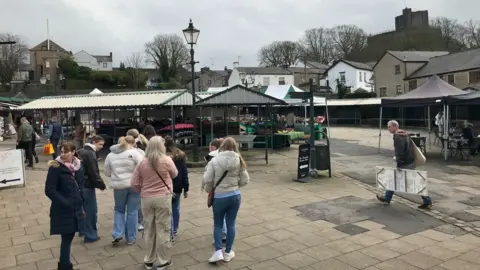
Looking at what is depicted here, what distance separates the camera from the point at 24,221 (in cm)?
698

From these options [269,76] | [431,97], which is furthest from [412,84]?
[431,97]

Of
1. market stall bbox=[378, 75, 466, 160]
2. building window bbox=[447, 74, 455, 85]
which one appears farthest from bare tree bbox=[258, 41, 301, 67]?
market stall bbox=[378, 75, 466, 160]

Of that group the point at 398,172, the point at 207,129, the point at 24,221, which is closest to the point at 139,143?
the point at 24,221

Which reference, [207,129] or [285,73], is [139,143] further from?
[285,73]

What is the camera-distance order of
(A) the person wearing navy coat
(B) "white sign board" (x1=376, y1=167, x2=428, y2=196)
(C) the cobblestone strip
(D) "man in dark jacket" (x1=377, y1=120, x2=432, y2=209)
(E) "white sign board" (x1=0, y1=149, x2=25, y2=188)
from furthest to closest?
(E) "white sign board" (x1=0, y1=149, x2=25, y2=188), (D) "man in dark jacket" (x1=377, y1=120, x2=432, y2=209), (B) "white sign board" (x1=376, y1=167, x2=428, y2=196), (C) the cobblestone strip, (A) the person wearing navy coat

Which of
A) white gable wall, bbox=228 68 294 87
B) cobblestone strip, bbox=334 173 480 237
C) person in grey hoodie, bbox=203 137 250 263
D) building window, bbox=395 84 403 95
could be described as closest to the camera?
person in grey hoodie, bbox=203 137 250 263

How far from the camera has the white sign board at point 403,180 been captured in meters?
7.12

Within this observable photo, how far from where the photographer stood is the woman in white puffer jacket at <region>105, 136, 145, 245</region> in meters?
5.39

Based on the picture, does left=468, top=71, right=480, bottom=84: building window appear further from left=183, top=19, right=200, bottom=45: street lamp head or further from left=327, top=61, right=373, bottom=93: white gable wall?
left=183, top=19, right=200, bottom=45: street lamp head

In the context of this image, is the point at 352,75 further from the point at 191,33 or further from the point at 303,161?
the point at 303,161

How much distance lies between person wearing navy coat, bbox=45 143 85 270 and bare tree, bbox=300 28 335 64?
7898 cm

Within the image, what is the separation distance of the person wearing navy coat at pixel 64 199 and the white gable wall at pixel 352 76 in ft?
187

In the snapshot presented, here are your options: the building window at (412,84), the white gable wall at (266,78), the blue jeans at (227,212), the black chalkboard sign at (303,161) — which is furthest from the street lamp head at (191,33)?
the white gable wall at (266,78)

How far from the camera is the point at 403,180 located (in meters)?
7.34
